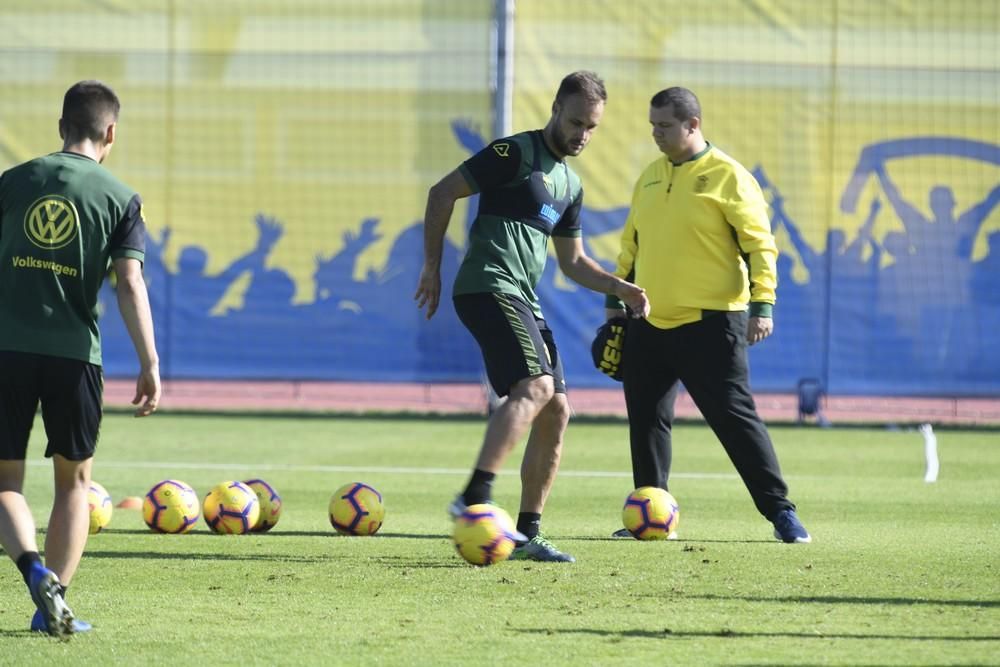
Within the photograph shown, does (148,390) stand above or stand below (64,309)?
below

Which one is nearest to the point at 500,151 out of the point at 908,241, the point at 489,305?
the point at 489,305

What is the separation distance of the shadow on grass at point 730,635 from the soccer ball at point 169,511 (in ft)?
11.0

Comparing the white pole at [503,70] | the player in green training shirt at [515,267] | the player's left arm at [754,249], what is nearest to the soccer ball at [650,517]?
the player in green training shirt at [515,267]

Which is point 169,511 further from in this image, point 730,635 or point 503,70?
point 503,70

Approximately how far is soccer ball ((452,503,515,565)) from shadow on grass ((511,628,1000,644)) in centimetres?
139

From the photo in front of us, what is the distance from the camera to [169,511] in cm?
848

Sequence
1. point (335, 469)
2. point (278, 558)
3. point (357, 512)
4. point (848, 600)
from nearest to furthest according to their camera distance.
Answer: point (848, 600) → point (278, 558) → point (357, 512) → point (335, 469)

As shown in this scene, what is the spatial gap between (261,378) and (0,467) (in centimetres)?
1218

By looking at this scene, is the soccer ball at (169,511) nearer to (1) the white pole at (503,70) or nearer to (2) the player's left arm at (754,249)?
(2) the player's left arm at (754,249)

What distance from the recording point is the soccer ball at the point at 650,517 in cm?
827

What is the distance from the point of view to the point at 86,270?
5629 mm

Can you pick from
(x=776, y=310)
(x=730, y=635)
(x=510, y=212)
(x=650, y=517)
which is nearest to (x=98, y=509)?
(x=510, y=212)

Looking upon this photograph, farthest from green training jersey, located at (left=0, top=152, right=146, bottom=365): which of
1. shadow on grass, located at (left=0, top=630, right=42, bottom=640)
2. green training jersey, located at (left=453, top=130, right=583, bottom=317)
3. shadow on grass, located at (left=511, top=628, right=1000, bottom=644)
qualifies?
green training jersey, located at (left=453, top=130, right=583, bottom=317)

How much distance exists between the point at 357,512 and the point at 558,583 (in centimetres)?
198
